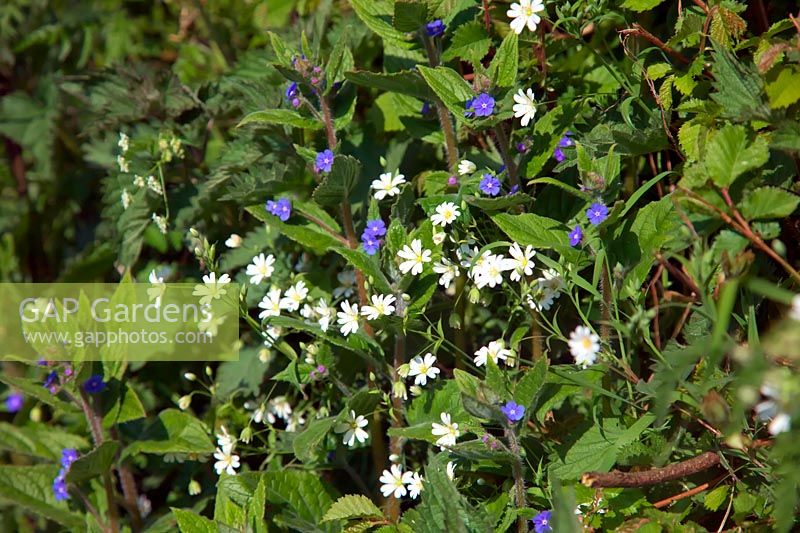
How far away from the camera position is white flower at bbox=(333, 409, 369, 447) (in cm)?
185

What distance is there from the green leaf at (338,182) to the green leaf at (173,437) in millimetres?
684

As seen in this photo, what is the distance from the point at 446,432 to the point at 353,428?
269mm

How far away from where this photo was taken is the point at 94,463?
6.78 ft

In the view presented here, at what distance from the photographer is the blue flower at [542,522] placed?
5.30ft

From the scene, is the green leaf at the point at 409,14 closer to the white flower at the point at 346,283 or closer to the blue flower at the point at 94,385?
the white flower at the point at 346,283

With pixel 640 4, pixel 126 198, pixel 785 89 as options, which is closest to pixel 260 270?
pixel 126 198

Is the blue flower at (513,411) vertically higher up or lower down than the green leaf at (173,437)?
higher up

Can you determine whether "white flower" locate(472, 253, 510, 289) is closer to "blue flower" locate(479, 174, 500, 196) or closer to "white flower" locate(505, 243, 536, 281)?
"white flower" locate(505, 243, 536, 281)

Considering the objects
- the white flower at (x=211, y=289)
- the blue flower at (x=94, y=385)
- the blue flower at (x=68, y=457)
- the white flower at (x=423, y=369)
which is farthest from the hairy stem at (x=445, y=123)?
the blue flower at (x=68, y=457)

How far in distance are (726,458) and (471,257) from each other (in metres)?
0.67

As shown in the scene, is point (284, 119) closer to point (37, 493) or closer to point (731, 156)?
point (731, 156)

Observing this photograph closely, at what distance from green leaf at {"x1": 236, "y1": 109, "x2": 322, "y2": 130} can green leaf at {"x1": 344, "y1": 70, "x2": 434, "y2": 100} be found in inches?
5.6

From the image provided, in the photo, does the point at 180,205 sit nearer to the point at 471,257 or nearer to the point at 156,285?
the point at 156,285

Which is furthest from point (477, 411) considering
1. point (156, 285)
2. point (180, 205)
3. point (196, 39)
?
point (196, 39)
